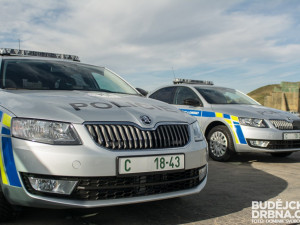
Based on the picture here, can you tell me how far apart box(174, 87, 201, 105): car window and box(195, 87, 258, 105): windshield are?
0.14 meters

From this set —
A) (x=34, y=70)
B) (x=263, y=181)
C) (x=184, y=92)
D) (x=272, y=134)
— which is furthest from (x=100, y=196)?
(x=184, y=92)

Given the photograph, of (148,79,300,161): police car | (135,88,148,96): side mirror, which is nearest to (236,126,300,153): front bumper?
(148,79,300,161): police car

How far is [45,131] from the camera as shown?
2506mm

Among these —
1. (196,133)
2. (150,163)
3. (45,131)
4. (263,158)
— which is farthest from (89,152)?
(263,158)

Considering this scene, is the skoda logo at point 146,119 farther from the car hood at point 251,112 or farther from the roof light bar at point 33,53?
the car hood at point 251,112

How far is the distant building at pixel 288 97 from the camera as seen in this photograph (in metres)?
25.8

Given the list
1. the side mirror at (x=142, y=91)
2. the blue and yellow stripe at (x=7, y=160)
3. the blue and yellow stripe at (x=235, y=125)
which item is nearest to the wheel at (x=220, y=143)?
the blue and yellow stripe at (x=235, y=125)

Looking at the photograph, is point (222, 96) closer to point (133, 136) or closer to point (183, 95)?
point (183, 95)

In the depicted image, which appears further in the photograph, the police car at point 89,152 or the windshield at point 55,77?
the windshield at point 55,77

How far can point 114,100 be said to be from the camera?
125 inches

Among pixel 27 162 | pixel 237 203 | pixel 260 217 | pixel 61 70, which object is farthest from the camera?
pixel 61 70

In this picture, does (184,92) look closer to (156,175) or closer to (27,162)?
(156,175)

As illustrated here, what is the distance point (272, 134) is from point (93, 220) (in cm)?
369

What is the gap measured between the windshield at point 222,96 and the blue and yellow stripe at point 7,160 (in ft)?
14.7
